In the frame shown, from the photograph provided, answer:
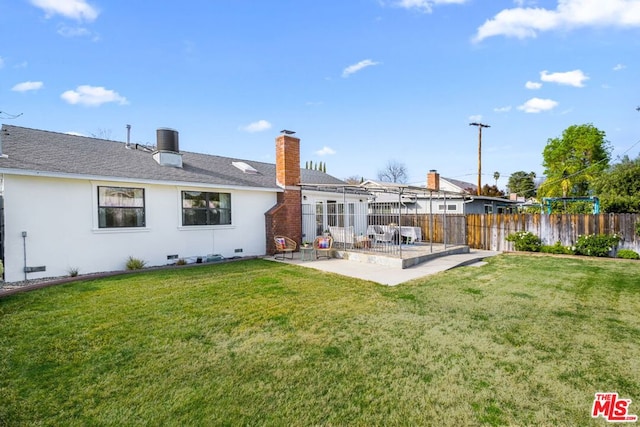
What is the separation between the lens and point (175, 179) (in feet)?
33.5

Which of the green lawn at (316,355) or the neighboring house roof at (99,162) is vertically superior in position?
the neighboring house roof at (99,162)

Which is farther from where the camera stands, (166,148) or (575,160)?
(575,160)

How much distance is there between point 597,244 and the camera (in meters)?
11.4

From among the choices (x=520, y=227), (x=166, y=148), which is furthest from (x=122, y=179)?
(x=520, y=227)

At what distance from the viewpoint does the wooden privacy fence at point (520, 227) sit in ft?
37.2

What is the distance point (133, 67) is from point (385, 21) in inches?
432

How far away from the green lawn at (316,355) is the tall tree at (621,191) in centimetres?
1305

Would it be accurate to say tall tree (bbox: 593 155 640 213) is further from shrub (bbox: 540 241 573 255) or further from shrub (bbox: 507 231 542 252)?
shrub (bbox: 507 231 542 252)

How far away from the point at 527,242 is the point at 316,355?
12.7 meters

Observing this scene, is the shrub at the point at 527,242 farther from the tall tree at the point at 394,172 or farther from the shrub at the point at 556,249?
the tall tree at the point at 394,172

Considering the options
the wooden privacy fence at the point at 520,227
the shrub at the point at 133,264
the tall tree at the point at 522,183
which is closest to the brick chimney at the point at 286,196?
the shrub at the point at 133,264

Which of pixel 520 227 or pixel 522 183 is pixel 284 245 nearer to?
pixel 520 227

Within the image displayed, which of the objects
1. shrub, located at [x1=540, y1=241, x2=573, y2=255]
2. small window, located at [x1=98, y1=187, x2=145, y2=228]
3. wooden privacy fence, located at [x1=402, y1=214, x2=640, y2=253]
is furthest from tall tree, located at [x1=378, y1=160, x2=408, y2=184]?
small window, located at [x1=98, y1=187, x2=145, y2=228]

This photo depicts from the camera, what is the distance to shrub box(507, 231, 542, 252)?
12945 mm
